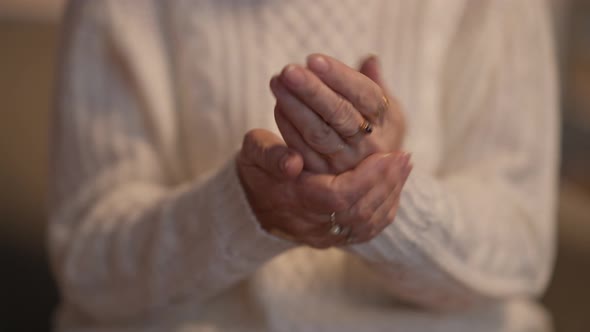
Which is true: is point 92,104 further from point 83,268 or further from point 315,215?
point 315,215

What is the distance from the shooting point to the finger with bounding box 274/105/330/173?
577 mm

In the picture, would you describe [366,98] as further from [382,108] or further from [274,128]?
[274,128]

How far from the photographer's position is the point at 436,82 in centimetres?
90

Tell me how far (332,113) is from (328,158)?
0.06 metres

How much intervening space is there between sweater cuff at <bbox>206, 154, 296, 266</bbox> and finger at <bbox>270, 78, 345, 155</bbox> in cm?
12

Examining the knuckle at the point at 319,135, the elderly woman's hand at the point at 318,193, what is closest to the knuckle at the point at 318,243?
the elderly woman's hand at the point at 318,193

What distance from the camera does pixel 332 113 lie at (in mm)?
547

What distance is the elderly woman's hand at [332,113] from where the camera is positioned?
1.76 ft

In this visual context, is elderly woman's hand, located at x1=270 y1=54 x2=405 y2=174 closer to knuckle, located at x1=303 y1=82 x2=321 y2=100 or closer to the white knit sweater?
knuckle, located at x1=303 y1=82 x2=321 y2=100

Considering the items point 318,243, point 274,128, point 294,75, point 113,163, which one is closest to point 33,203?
point 113,163

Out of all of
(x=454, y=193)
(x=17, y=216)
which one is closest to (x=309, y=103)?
(x=454, y=193)

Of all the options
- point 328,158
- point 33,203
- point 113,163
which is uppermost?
point 328,158

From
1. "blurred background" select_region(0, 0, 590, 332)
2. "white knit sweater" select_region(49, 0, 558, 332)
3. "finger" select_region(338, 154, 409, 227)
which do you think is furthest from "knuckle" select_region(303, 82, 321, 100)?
"blurred background" select_region(0, 0, 590, 332)

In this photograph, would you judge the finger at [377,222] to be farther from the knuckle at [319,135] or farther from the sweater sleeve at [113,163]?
the sweater sleeve at [113,163]
